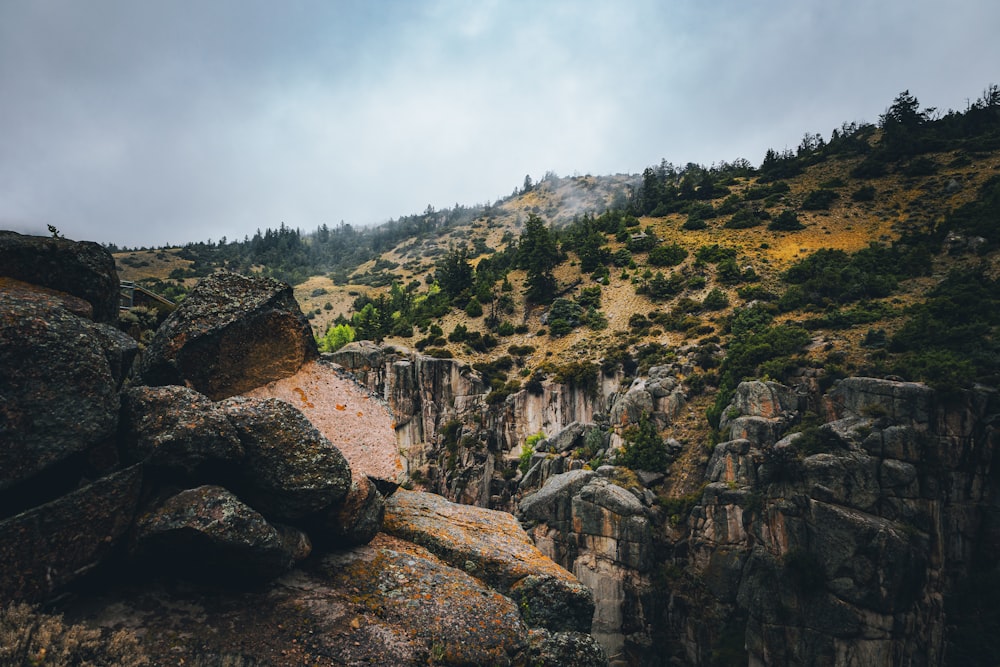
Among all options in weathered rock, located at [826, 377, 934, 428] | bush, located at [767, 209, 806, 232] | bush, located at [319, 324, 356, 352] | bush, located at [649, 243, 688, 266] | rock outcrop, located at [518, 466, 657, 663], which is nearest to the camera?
weathered rock, located at [826, 377, 934, 428]

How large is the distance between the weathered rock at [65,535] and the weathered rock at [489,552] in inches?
183

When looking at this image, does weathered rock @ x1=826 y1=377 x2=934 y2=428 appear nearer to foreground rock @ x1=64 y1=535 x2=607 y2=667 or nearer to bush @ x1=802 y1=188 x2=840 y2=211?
foreground rock @ x1=64 y1=535 x2=607 y2=667

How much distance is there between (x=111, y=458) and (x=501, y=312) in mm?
64350

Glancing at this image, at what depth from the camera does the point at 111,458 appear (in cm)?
579

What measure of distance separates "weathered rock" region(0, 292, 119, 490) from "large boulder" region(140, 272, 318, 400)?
5.07 ft

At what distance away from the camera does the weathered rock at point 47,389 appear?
499 cm

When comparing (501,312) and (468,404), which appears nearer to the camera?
(468,404)

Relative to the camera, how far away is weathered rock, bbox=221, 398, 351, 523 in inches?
257

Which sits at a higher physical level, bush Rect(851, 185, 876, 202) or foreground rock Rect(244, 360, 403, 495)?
bush Rect(851, 185, 876, 202)

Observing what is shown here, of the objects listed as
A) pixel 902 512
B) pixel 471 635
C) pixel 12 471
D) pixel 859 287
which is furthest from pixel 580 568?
pixel 859 287

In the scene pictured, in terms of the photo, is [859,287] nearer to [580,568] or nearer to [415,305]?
[580,568]

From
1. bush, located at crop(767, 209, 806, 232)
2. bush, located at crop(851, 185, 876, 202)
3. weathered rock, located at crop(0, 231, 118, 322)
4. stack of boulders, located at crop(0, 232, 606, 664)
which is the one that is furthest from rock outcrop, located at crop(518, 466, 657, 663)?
bush, located at crop(851, 185, 876, 202)

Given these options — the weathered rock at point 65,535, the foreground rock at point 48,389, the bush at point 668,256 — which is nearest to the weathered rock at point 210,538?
the weathered rock at point 65,535

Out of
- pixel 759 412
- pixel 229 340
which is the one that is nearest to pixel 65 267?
pixel 229 340
